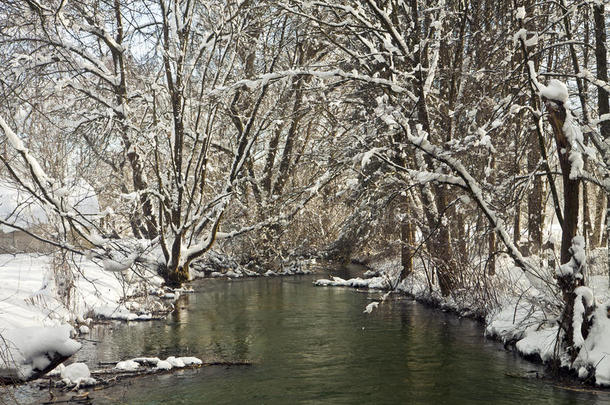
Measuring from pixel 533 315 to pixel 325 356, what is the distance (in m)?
3.56

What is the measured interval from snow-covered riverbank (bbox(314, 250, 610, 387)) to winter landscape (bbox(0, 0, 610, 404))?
5 cm

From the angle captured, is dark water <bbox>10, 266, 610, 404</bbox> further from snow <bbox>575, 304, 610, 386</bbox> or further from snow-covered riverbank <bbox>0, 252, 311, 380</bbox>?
snow-covered riverbank <bbox>0, 252, 311, 380</bbox>

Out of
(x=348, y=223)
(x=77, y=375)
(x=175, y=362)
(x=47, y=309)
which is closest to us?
(x=77, y=375)

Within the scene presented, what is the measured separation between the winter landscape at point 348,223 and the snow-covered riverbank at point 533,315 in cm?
5

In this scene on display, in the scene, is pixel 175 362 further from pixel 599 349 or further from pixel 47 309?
pixel 599 349

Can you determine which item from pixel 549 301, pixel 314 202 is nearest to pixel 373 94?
pixel 549 301

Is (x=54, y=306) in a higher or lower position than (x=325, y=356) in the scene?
higher

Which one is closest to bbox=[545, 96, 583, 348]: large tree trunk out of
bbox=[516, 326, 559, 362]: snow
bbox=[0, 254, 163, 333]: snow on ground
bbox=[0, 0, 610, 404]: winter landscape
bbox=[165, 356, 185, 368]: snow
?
bbox=[0, 0, 610, 404]: winter landscape

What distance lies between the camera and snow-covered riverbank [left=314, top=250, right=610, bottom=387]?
7410 millimetres

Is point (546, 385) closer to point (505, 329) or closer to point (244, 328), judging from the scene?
point (505, 329)

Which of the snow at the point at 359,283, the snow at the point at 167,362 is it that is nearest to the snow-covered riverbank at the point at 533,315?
the snow at the point at 359,283

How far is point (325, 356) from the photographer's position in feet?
30.9

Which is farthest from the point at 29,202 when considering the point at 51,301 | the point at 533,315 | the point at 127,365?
the point at 533,315

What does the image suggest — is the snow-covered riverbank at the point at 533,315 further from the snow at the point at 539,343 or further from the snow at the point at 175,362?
the snow at the point at 175,362
